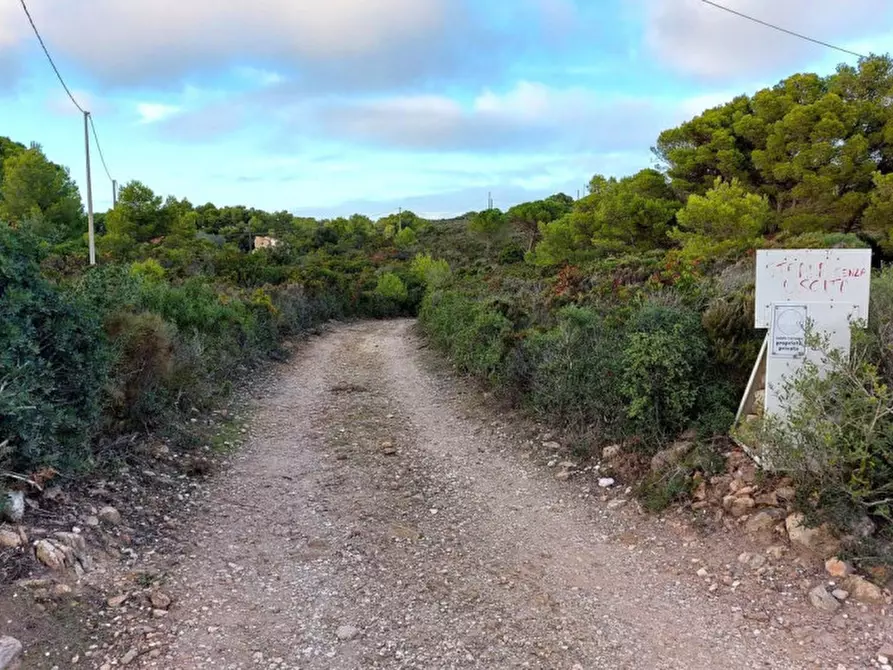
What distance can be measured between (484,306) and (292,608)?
7.57m

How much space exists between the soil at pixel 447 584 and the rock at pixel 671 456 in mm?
364

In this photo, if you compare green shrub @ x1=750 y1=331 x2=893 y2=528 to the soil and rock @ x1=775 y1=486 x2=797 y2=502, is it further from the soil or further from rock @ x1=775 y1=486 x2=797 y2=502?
the soil

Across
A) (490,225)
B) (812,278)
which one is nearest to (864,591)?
(812,278)

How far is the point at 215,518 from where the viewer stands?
442 centimetres

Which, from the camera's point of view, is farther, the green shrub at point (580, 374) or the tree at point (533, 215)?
the tree at point (533, 215)

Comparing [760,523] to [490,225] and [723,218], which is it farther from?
[490,225]

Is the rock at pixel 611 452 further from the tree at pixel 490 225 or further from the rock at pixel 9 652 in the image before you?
the tree at pixel 490 225

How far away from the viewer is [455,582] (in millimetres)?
3539

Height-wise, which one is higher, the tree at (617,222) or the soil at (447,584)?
the tree at (617,222)

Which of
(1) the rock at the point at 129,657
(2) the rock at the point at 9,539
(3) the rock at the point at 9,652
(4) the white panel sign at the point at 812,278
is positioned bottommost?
(1) the rock at the point at 129,657

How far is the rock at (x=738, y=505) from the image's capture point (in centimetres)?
395

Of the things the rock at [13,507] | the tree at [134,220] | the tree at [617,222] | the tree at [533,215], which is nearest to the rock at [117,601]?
the rock at [13,507]

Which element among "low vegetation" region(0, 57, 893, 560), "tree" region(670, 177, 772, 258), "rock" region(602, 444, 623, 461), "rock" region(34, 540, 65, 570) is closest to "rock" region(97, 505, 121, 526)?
"low vegetation" region(0, 57, 893, 560)

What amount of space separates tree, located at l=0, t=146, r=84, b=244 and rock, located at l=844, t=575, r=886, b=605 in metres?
30.7
